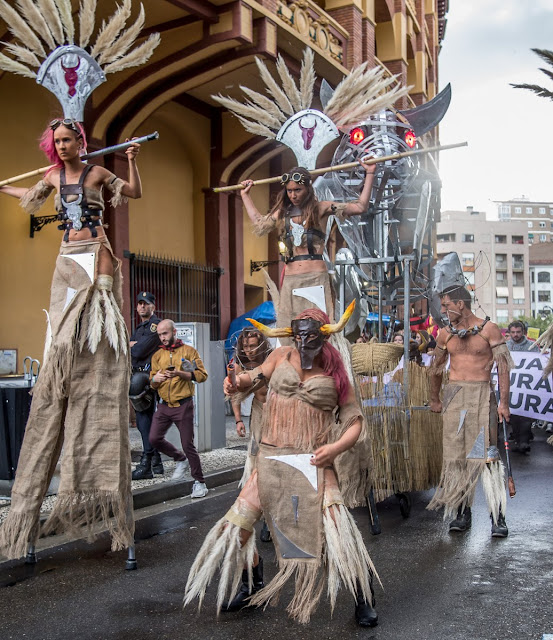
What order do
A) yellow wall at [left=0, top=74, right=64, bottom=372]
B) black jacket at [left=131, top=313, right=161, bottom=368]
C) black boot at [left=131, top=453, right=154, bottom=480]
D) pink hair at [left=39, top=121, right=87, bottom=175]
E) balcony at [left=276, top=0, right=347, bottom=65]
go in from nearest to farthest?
pink hair at [left=39, top=121, right=87, bottom=175] < black boot at [left=131, top=453, right=154, bottom=480] < black jacket at [left=131, top=313, right=161, bottom=368] < yellow wall at [left=0, top=74, right=64, bottom=372] < balcony at [left=276, top=0, right=347, bottom=65]

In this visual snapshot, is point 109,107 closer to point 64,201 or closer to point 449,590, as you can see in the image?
point 64,201

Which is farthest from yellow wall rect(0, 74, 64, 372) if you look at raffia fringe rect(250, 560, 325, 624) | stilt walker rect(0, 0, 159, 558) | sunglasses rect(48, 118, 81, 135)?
raffia fringe rect(250, 560, 325, 624)

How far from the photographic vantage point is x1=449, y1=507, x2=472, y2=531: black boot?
646 centimetres

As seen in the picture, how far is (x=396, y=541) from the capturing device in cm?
616

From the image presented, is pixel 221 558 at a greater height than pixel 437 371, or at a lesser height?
lesser

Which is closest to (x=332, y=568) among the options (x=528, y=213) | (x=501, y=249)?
(x=501, y=249)

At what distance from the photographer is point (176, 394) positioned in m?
8.20

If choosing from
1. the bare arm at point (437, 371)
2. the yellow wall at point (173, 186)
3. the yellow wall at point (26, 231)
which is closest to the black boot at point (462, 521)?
the bare arm at point (437, 371)

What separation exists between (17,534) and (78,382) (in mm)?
1093

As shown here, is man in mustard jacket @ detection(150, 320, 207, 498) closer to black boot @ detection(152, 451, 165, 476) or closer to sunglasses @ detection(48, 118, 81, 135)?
black boot @ detection(152, 451, 165, 476)

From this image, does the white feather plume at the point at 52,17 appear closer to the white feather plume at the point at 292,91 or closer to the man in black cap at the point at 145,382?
the white feather plume at the point at 292,91

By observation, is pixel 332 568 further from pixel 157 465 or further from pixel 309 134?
pixel 157 465

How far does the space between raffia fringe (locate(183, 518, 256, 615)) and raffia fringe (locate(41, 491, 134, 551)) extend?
4.09 ft

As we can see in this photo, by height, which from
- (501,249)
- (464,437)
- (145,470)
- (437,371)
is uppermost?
(501,249)
